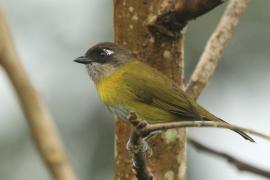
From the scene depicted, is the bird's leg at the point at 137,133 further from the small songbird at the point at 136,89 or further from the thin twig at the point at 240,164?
the small songbird at the point at 136,89

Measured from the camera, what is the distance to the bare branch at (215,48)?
3051 millimetres

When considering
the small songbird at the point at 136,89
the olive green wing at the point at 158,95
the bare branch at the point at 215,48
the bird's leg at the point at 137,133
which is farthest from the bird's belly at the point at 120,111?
the bird's leg at the point at 137,133

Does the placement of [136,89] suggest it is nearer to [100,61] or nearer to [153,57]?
[100,61]

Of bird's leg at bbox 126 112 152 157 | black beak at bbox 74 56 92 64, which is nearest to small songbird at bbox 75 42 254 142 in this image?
black beak at bbox 74 56 92 64

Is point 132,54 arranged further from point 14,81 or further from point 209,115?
point 14,81

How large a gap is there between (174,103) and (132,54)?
0.37m

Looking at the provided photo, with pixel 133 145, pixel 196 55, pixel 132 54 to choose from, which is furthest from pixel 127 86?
pixel 196 55

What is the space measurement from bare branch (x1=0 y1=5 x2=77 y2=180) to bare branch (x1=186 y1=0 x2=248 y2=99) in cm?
218

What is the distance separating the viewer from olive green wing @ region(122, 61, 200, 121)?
10.1 feet

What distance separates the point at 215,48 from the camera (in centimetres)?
313

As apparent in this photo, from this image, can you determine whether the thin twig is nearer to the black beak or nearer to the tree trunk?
the tree trunk

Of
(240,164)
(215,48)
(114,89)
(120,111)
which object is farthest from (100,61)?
(240,164)

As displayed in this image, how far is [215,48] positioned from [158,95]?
0.39m

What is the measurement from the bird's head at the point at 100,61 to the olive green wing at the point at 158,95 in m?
0.12
